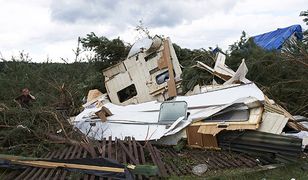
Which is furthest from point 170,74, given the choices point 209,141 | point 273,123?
point 273,123

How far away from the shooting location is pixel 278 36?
12555 millimetres

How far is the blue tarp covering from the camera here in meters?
11.8

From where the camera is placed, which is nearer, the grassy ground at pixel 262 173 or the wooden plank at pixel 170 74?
the grassy ground at pixel 262 173

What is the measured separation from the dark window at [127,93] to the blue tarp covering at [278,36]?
4.85 meters

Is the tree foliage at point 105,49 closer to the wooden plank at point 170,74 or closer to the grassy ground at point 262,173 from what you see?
the wooden plank at point 170,74

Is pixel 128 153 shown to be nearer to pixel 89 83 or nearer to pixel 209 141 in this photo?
pixel 209 141

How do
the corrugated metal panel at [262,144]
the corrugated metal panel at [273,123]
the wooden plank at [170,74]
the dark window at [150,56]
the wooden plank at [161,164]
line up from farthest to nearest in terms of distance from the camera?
the dark window at [150,56]
the wooden plank at [170,74]
the corrugated metal panel at [273,123]
the corrugated metal panel at [262,144]
the wooden plank at [161,164]

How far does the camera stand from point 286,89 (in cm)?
742

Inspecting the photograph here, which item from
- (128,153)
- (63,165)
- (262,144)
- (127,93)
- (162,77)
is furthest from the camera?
(127,93)

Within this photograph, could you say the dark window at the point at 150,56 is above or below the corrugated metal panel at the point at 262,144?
above

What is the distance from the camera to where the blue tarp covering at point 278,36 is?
1184 centimetres

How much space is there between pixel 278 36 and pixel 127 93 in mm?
6415

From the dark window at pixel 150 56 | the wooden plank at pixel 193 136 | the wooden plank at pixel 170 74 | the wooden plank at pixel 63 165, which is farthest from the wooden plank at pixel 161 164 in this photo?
the dark window at pixel 150 56

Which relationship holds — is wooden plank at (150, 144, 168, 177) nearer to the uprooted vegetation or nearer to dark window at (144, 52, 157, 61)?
the uprooted vegetation
